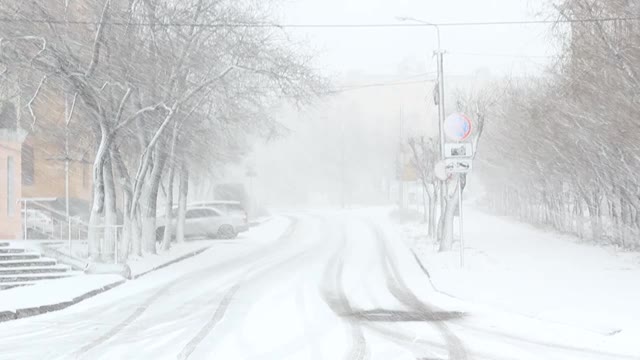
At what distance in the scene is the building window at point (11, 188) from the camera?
26.2 m

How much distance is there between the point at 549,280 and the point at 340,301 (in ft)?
16.3

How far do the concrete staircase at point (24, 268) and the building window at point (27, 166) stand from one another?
16.3 m

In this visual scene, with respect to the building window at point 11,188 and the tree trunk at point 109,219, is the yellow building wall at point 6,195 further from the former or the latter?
the tree trunk at point 109,219

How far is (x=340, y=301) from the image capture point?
51.3 ft

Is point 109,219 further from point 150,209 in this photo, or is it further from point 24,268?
point 150,209

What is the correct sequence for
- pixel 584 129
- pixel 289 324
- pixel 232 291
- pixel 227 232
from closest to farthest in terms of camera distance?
pixel 289 324 → pixel 232 291 → pixel 584 129 → pixel 227 232

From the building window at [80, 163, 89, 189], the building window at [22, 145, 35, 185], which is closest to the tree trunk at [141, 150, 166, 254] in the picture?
the building window at [22, 145, 35, 185]

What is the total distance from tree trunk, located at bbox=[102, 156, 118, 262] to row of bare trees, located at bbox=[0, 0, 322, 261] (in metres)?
0.03

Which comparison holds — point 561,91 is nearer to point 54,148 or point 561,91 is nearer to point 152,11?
point 152,11

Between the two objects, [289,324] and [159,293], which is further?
[159,293]

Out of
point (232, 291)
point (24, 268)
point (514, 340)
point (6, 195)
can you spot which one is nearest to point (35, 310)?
point (232, 291)

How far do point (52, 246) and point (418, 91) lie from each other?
88887mm

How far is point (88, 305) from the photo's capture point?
15.5m

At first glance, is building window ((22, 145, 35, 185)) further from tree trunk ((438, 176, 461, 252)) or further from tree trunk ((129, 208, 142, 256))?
tree trunk ((438, 176, 461, 252))
